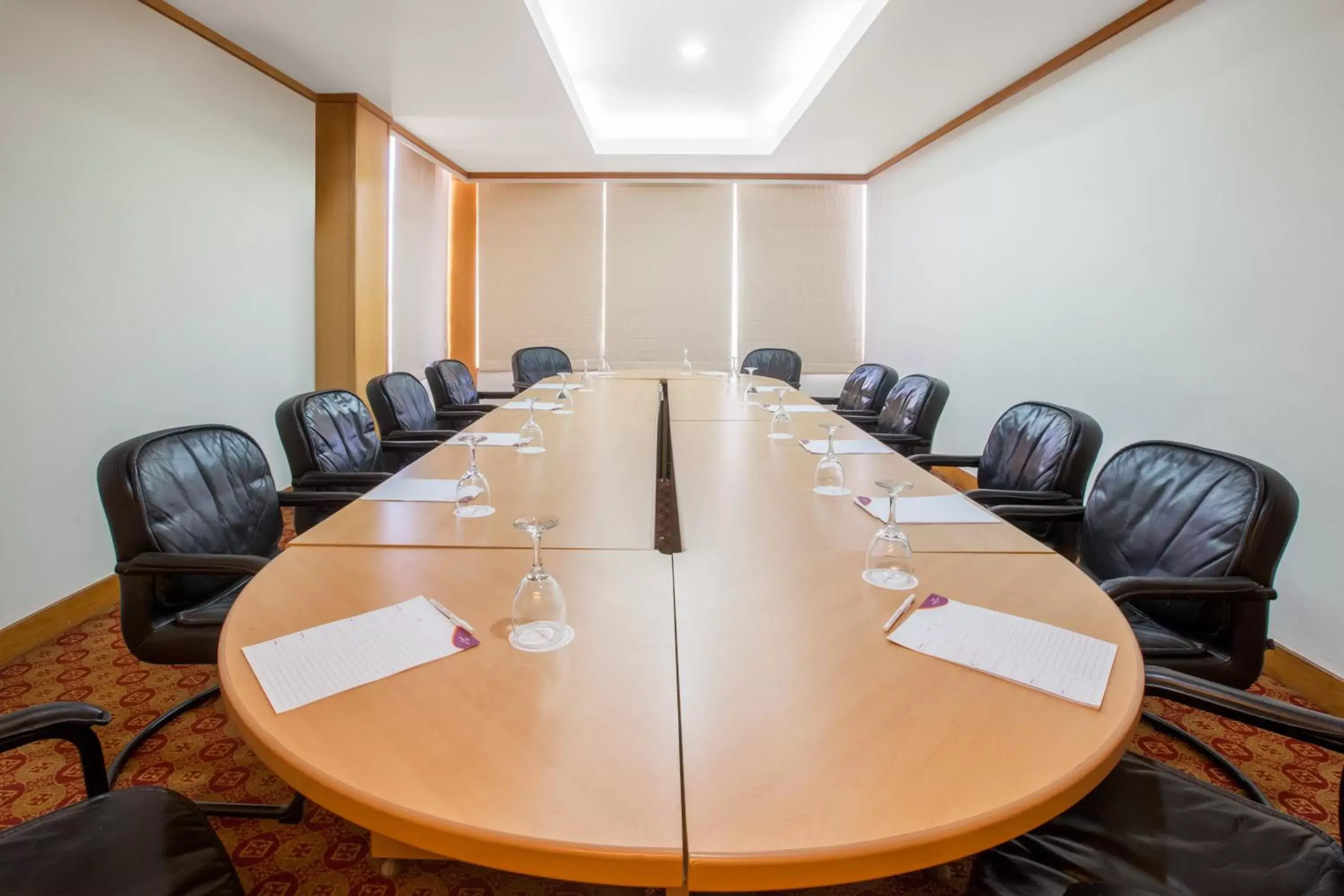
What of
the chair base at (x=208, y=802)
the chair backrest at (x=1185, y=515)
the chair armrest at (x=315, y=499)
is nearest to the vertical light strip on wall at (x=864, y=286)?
the chair backrest at (x=1185, y=515)

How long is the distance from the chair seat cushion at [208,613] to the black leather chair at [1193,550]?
2084 mm

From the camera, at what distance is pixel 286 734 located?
0.85 meters

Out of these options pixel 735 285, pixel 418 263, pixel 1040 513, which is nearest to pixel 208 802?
pixel 1040 513

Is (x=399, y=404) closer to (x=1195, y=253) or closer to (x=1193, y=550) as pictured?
(x=1193, y=550)

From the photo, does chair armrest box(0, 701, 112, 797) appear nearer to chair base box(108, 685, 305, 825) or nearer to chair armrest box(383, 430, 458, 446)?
chair base box(108, 685, 305, 825)

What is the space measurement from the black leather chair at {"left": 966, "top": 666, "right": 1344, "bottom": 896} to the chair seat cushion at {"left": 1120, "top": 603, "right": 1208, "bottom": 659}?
18.6 inches

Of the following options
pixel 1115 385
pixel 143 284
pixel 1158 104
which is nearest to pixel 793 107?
pixel 1158 104

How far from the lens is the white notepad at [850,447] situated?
269 centimetres

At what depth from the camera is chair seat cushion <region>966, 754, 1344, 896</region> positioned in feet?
3.12

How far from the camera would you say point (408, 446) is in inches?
126

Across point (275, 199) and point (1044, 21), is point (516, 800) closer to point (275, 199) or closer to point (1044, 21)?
point (1044, 21)

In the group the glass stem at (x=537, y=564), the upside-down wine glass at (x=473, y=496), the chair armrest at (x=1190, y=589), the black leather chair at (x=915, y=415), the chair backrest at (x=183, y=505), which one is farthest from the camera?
the black leather chair at (x=915, y=415)

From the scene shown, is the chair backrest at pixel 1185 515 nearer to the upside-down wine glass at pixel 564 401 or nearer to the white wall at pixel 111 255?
the upside-down wine glass at pixel 564 401

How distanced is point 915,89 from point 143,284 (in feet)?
14.7
